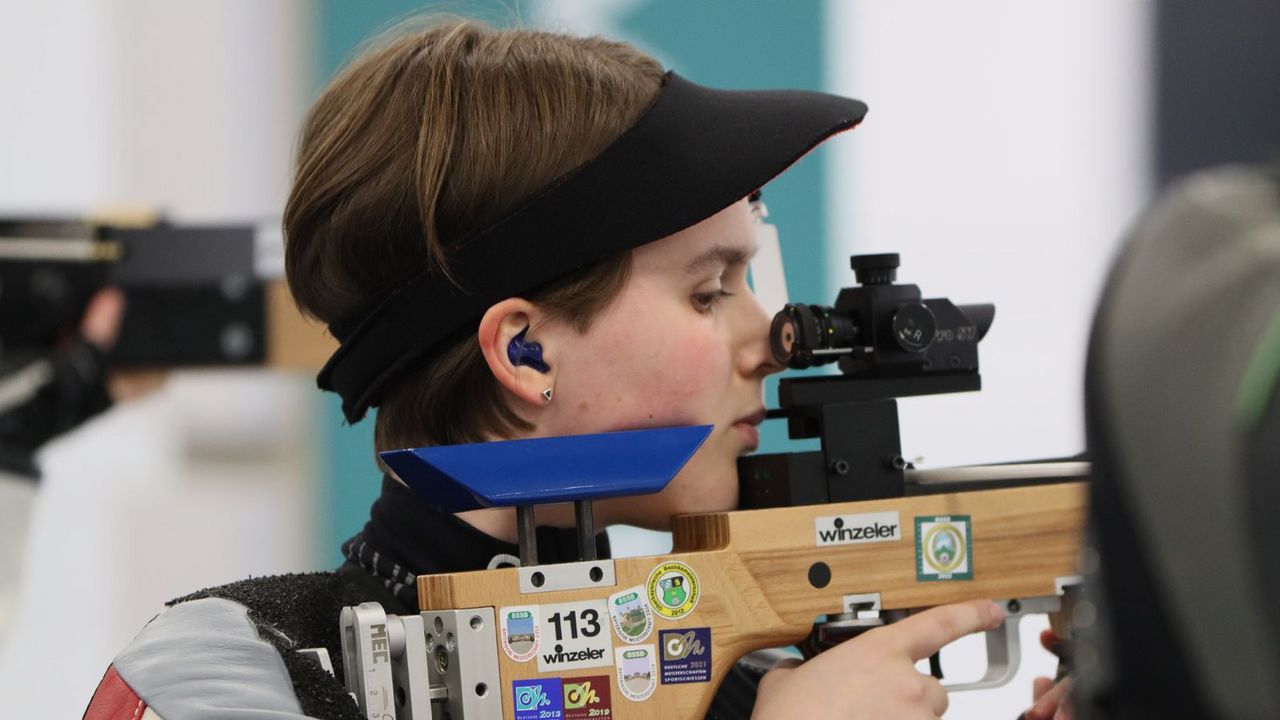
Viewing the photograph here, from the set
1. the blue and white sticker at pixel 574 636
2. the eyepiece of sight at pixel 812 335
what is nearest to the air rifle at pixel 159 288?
the eyepiece of sight at pixel 812 335

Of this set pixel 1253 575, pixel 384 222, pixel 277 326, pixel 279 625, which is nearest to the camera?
pixel 1253 575

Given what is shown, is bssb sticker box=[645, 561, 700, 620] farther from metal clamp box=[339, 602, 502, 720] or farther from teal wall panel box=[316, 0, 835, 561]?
teal wall panel box=[316, 0, 835, 561]

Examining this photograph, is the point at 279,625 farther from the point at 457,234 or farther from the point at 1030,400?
the point at 1030,400

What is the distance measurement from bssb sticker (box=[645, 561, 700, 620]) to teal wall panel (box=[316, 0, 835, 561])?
1792 mm

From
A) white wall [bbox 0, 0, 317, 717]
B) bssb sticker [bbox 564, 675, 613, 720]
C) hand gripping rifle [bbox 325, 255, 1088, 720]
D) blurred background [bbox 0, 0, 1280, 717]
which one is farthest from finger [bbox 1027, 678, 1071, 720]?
white wall [bbox 0, 0, 317, 717]

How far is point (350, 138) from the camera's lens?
1.35m

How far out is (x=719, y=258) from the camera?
136 cm

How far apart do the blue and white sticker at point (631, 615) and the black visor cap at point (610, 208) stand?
0.29 meters

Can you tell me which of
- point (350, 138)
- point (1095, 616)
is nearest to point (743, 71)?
point (350, 138)

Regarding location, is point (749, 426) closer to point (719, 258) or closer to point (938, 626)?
point (719, 258)

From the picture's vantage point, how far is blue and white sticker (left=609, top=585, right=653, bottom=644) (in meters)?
1.15

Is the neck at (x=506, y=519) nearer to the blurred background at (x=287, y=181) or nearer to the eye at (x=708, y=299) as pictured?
the eye at (x=708, y=299)

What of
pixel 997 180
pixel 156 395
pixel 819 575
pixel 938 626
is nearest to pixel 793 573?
pixel 819 575

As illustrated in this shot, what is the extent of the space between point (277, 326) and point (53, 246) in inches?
15.0
